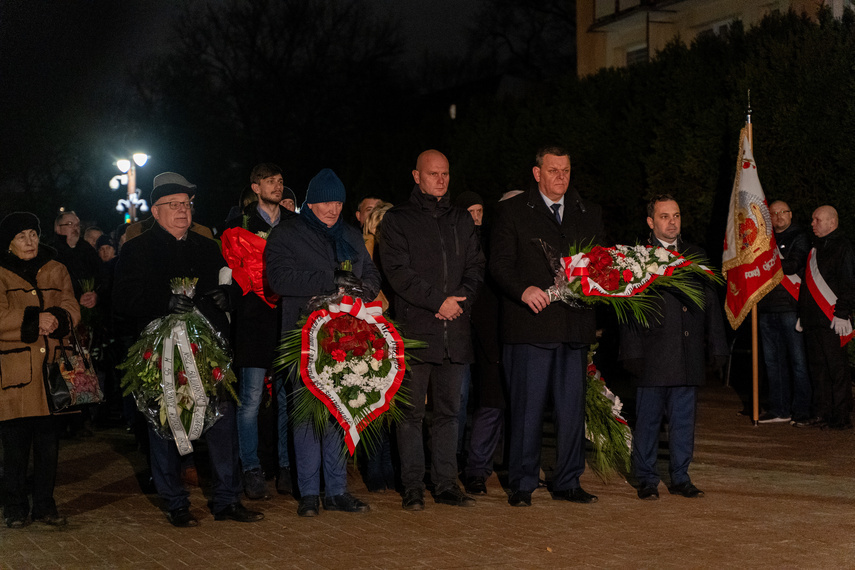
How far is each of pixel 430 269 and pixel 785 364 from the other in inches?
246

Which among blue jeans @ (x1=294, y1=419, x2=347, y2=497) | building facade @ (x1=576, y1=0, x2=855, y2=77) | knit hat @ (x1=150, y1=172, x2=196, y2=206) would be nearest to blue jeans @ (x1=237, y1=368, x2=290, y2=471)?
blue jeans @ (x1=294, y1=419, x2=347, y2=497)

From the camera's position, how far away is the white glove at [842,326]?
38.1ft

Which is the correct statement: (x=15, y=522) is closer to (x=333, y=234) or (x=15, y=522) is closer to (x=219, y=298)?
(x=219, y=298)

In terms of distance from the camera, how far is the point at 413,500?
7.68 m

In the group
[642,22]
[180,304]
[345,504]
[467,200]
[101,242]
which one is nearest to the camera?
[180,304]

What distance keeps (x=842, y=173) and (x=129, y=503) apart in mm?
9337

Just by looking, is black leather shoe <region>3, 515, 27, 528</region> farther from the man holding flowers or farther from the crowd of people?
the man holding flowers

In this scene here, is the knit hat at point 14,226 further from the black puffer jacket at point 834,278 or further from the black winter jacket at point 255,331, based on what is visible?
the black puffer jacket at point 834,278

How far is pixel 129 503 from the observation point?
26.8 feet

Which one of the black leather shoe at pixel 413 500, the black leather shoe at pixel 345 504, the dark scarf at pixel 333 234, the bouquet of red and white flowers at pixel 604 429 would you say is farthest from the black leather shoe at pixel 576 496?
the dark scarf at pixel 333 234

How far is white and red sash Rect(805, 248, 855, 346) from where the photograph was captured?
1173cm

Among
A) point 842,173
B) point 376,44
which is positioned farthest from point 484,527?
point 376,44

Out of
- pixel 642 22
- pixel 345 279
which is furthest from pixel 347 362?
pixel 642 22

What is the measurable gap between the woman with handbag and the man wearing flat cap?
0.56 m
